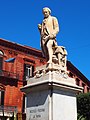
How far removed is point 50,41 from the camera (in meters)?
10.0

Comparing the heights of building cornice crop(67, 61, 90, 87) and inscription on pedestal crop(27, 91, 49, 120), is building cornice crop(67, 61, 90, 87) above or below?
above

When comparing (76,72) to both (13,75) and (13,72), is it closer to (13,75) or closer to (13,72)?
(13,72)

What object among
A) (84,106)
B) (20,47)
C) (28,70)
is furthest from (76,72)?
(84,106)

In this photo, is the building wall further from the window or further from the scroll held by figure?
the scroll held by figure

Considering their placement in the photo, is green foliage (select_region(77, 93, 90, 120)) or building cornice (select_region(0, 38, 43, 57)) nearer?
green foliage (select_region(77, 93, 90, 120))

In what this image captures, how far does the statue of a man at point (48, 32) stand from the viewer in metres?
9.93

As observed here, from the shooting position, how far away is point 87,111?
32031 mm

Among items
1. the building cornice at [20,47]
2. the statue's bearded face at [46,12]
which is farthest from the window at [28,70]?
the statue's bearded face at [46,12]

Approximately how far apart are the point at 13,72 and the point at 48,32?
83.4 feet

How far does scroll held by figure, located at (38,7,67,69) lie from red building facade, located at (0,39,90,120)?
2284 cm

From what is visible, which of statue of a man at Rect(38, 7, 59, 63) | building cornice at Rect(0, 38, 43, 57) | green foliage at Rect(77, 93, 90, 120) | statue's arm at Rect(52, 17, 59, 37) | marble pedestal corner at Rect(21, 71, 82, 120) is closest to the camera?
marble pedestal corner at Rect(21, 71, 82, 120)

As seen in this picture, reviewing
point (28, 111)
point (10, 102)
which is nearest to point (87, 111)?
point (10, 102)

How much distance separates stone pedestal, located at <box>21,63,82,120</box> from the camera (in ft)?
29.6

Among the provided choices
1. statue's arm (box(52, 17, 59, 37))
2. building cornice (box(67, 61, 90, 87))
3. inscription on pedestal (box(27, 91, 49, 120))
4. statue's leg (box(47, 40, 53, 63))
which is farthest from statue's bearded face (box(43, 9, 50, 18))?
building cornice (box(67, 61, 90, 87))
